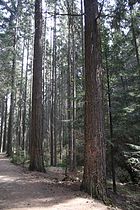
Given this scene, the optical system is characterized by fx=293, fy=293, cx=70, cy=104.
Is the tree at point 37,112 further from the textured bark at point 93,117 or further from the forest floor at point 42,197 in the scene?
the textured bark at point 93,117

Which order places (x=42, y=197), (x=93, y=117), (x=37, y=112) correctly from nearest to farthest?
(x=42, y=197)
(x=93, y=117)
(x=37, y=112)

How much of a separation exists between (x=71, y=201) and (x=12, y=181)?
131 inches

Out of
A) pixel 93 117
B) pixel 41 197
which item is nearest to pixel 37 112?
pixel 93 117

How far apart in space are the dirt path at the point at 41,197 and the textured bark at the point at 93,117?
52 centimetres

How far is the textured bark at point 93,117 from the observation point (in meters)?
8.23

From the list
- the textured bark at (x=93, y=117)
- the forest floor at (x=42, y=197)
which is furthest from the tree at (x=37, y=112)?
the textured bark at (x=93, y=117)

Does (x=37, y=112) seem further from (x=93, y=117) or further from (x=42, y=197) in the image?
(x=42, y=197)

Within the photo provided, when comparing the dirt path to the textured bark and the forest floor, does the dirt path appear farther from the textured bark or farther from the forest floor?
the textured bark

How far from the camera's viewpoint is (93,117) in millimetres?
8586

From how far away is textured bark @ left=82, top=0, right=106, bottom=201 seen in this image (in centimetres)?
Answer: 823

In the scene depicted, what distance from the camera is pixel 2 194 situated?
311 inches

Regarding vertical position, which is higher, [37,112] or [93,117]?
[37,112]

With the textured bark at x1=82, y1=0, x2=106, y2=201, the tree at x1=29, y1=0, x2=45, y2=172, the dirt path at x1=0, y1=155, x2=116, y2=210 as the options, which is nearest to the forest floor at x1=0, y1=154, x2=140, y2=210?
the dirt path at x1=0, y1=155, x2=116, y2=210

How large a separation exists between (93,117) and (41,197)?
267cm
